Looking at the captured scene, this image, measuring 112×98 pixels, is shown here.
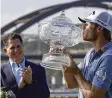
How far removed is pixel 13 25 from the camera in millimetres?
58656

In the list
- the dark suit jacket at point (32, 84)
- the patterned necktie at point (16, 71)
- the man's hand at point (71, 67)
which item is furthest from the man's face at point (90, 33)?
the patterned necktie at point (16, 71)

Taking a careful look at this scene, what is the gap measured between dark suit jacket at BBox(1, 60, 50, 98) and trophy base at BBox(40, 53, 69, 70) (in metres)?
0.68

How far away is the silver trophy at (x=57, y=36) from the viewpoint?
14.2 ft

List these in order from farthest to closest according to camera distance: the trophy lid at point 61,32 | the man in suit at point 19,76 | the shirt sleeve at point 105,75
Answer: the man in suit at point 19,76 < the trophy lid at point 61,32 < the shirt sleeve at point 105,75

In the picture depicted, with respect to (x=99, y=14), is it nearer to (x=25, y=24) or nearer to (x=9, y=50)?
(x=9, y=50)

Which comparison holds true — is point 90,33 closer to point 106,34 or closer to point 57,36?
point 106,34

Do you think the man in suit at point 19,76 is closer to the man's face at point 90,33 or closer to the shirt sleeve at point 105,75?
the man's face at point 90,33

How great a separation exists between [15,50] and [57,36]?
0.75 m

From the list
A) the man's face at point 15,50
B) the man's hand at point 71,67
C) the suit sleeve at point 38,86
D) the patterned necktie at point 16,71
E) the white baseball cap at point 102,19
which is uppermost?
the white baseball cap at point 102,19

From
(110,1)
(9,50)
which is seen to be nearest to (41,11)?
(110,1)

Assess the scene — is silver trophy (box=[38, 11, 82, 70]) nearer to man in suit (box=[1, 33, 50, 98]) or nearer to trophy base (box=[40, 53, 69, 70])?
trophy base (box=[40, 53, 69, 70])

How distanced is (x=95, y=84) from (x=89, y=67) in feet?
0.75

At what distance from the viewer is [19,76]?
5141 mm

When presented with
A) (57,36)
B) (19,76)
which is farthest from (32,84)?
(57,36)
